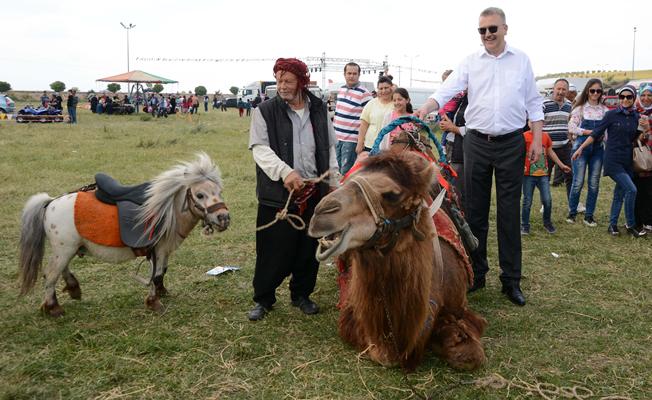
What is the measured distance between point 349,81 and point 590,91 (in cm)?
379

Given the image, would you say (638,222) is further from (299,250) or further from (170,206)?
(170,206)

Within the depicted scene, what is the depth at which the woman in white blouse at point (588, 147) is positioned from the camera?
25.1 feet

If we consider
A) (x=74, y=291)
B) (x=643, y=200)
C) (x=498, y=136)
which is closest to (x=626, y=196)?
(x=643, y=200)

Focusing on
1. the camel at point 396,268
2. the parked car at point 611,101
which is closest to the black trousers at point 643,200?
Answer: the parked car at point 611,101

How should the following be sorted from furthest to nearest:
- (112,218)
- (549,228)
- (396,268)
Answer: (549,228) < (112,218) < (396,268)

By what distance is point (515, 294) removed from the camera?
15.8 feet

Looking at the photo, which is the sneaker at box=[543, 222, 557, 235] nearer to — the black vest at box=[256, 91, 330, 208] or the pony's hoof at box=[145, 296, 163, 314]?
the black vest at box=[256, 91, 330, 208]

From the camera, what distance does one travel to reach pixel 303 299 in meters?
4.67

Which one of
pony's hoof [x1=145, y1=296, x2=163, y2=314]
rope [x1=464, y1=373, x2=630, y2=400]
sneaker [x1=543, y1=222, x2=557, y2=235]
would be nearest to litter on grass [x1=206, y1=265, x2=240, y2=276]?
pony's hoof [x1=145, y1=296, x2=163, y2=314]

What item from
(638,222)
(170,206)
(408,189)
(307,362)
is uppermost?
(408,189)

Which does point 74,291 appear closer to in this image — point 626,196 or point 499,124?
point 499,124

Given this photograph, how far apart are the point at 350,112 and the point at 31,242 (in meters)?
4.77

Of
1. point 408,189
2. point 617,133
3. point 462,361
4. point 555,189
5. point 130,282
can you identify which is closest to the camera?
point 408,189

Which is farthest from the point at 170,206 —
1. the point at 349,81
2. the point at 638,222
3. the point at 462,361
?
the point at 638,222
